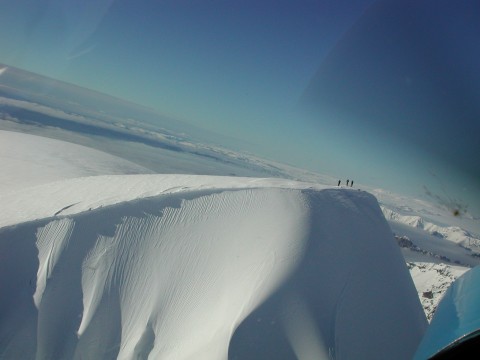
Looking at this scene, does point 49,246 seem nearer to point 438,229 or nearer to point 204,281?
point 204,281

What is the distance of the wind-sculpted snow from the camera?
5.89 m

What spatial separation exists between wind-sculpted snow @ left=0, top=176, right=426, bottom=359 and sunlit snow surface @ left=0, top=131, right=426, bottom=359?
21mm

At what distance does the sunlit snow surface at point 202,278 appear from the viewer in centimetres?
591

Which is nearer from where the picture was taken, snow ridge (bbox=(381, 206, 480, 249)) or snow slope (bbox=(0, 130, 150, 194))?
snow slope (bbox=(0, 130, 150, 194))

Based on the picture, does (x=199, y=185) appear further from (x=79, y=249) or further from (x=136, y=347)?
(x=136, y=347)

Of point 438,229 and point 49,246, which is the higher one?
point 49,246

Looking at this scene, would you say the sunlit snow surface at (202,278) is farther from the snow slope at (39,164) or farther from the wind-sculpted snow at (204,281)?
the snow slope at (39,164)

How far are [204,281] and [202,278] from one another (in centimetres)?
8

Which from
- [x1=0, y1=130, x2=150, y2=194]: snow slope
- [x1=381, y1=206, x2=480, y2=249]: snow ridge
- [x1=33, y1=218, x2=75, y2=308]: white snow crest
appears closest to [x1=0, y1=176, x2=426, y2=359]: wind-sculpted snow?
[x1=33, y1=218, x2=75, y2=308]: white snow crest

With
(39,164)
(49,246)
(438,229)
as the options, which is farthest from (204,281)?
(438,229)

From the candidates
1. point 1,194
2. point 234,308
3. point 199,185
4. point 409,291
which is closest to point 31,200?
point 1,194

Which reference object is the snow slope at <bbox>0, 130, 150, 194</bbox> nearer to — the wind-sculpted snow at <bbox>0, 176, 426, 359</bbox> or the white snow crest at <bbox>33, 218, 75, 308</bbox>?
the white snow crest at <bbox>33, 218, 75, 308</bbox>

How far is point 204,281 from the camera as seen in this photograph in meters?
6.82

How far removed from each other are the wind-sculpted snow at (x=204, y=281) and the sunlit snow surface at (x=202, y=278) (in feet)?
0.07
